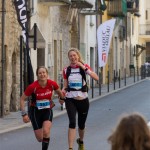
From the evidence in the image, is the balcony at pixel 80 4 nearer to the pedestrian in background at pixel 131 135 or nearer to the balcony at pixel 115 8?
the balcony at pixel 115 8

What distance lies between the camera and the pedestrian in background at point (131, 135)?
14.4ft

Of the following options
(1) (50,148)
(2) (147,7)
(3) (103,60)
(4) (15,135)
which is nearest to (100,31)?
(3) (103,60)

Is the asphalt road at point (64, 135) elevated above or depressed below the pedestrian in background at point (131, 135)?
below

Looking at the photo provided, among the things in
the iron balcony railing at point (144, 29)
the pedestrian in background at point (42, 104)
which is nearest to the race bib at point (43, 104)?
the pedestrian in background at point (42, 104)

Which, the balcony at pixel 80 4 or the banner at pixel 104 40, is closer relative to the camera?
the banner at pixel 104 40

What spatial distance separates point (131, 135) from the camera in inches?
173

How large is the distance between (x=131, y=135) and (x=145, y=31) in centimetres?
7437

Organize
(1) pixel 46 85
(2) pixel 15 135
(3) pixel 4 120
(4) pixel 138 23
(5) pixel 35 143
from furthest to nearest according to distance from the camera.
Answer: (4) pixel 138 23 → (3) pixel 4 120 → (2) pixel 15 135 → (5) pixel 35 143 → (1) pixel 46 85

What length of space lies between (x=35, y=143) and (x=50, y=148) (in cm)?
108

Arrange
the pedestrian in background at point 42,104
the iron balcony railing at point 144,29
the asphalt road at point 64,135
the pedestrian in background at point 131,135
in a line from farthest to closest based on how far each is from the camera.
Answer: the iron balcony railing at point 144,29
the asphalt road at point 64,135
the pedestrian in background at point 42,104
the pedestrian in background at point 131,135

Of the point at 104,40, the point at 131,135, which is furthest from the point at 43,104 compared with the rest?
the point at 104,40

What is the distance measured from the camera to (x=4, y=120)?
19312mm

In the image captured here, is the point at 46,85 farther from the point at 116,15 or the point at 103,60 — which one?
the point at 116,15

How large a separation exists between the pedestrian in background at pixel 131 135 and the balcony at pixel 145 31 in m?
72.5
